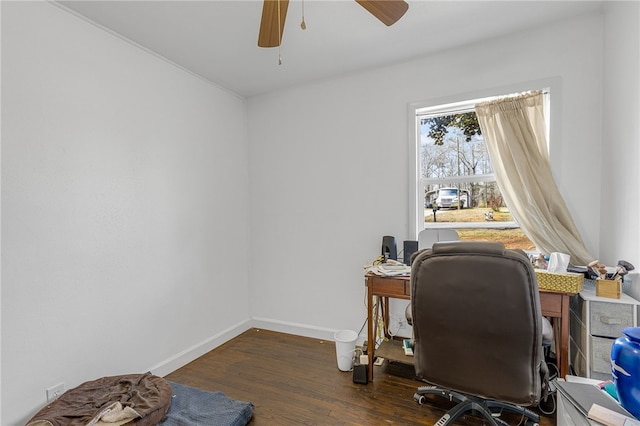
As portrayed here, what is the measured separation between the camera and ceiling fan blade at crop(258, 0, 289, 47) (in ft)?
4.92

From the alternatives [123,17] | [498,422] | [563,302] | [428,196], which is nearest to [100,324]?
[123,17]

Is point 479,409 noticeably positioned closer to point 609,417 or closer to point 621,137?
point 609,417

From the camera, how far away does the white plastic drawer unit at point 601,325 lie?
1.63 metres

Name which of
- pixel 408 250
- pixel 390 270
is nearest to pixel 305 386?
pixel 390 270

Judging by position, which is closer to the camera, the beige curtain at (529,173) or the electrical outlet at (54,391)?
the electrical outlet at (54,391)

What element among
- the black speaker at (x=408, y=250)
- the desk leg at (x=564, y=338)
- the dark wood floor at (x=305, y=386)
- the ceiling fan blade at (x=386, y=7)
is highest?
the ceiling fan blade at (x=386, y=7)

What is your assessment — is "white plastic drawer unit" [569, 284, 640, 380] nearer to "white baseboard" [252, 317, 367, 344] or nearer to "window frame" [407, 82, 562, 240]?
"window frame" [407, 82, 562, 240]

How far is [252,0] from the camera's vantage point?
181 centimetres

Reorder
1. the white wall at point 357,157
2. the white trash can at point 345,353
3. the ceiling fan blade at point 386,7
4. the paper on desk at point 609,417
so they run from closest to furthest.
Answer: the paper on desk at point 609,417, the ceiling fan blade at point 386,7, the white wall at point 357,157, the white trash can at point 345,353

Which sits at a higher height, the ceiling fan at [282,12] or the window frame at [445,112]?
the ceiling fan at [282,12]

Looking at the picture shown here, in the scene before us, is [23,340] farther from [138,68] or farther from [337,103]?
[337,103]

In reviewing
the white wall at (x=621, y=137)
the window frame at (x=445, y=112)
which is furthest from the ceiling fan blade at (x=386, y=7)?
the white wall at (x=621, y=137)

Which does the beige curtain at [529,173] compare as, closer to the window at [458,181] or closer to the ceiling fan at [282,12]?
the window at [458,181]

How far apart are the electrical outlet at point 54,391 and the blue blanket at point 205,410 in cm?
67
